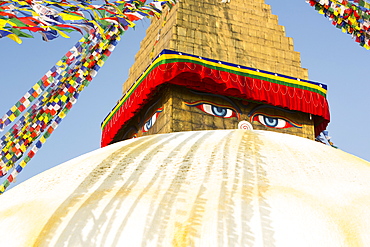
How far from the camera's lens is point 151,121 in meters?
8.70

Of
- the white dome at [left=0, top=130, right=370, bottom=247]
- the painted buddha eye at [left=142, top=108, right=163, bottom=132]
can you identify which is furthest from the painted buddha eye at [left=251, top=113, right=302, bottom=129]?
the white dome at [left=0, top=130, right=370, bottom=247]

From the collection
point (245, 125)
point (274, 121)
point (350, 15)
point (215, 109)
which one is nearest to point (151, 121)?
point (215, 109)

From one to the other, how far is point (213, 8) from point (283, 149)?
632 cm

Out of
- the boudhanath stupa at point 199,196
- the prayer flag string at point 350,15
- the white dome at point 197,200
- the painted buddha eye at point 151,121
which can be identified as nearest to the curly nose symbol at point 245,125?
the painted buddha eye at point 151,121

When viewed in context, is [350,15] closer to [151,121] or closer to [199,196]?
[151,121]

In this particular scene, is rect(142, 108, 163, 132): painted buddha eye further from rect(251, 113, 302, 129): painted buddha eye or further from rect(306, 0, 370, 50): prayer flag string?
rect(306, 0, 370, 50): prayer flag string

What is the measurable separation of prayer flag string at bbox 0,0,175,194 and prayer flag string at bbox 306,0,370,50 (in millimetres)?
2231

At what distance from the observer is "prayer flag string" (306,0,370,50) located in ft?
20.3

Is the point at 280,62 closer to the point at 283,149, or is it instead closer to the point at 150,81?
the point at 150,81

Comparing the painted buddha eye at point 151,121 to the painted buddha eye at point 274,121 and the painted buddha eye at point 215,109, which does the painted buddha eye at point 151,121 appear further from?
the painted buddha eye at point 274,121

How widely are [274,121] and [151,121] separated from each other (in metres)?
2.18

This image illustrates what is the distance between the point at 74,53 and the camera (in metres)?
5.80

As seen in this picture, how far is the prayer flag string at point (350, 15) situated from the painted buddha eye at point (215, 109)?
8.24 feet

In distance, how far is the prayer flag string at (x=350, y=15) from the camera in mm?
6184
